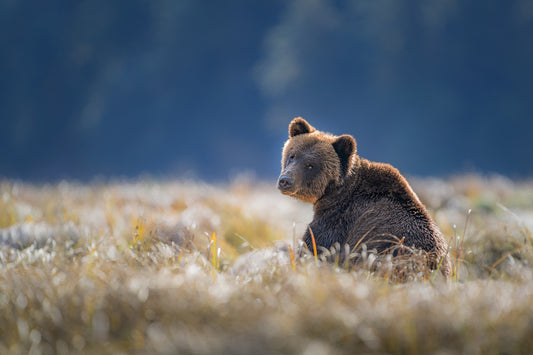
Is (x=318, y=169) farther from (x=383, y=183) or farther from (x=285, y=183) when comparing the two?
(x=383, y=183)

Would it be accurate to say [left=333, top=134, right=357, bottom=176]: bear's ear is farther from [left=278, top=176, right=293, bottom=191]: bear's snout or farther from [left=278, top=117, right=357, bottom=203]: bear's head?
[left=278, top=176, right=293, bottom=191]: bear's snout

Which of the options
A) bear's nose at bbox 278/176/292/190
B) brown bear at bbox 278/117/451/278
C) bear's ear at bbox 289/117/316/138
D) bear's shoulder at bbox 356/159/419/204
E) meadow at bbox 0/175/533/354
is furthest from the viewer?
bear's ear at bbox 289/117/316/138

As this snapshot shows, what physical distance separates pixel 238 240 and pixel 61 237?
94.2 inches

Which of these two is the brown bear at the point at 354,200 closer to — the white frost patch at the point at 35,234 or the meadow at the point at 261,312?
the meadow at the point at 261,312

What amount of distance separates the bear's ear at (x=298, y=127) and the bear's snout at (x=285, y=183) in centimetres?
64

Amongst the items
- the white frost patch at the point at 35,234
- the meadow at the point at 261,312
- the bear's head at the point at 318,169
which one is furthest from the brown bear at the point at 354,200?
the white frost patch at the point at 35,234

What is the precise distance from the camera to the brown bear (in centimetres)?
305

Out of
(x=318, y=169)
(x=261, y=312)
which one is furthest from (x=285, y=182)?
(x=261, y=312)

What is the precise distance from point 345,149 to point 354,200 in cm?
39

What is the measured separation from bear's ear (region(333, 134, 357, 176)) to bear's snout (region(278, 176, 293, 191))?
0.41 meters

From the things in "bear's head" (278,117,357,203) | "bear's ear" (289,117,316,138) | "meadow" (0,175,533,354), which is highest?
"bear's ear" (289,117,316,138)

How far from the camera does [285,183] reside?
3.33 metres

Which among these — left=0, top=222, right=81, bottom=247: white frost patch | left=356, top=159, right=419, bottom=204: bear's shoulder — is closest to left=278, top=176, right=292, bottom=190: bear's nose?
left=356, top=159, right=419, bottom=204: bear's shoulder

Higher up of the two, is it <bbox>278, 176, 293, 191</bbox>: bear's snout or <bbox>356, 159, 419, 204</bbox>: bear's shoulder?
<bbox>356, 159, 419, 204</bbox>: bear's shoulder
